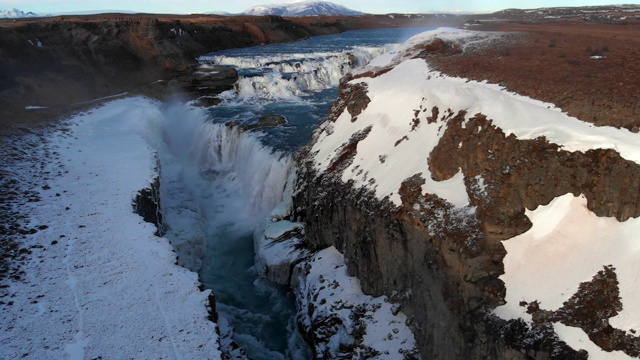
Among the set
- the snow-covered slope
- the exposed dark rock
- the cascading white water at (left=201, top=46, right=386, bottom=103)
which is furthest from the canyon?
the cascading white water at (left=201, top=46, right=386, bottom=103)

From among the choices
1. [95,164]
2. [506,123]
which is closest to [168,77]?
[95,164]

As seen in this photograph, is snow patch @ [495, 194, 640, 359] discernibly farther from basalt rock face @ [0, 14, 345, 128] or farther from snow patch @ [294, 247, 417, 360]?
basalt rock face @ [0, 14, 345, 128]

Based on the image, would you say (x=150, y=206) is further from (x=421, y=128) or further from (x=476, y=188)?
(x=476, y=188)

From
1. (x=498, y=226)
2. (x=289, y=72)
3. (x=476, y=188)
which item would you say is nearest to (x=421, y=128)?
(x=476, y=188)

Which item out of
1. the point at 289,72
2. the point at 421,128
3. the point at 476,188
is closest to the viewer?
the point at 476,188

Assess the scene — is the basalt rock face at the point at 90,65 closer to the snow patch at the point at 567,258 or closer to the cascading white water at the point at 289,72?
the cascading white water at the point at 289,72

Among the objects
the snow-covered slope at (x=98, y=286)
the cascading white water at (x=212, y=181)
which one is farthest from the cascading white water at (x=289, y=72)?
the snow-covered slope at (x=98, y=286)

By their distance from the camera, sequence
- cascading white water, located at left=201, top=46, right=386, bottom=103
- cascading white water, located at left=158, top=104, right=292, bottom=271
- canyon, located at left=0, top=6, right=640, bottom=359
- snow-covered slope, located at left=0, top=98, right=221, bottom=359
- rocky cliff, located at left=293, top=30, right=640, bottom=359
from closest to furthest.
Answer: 1. rocky cliff, located at left=293, top=30, right=640, bottom=359
2. canyon, located at left=0, top=6, right=640, bottom=359
3. snow-covered slope, located at left=0, top=98, right=221, bottom=359
4. cascading white water, located at left=158, top=104, right=292, bottom=271
5. cascading white water, located at left=201, top=46, right=386, bottom=103
